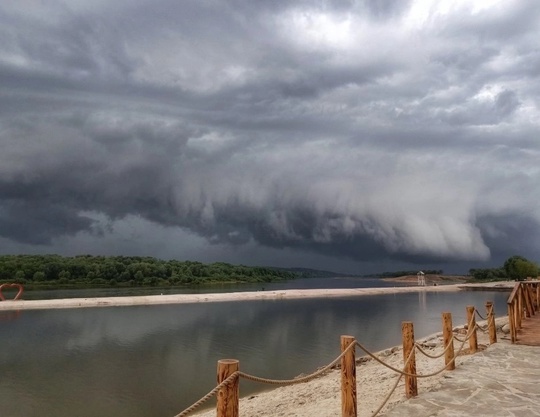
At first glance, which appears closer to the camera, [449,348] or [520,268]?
[449,348]

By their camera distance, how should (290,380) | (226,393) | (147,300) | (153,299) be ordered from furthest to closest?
1. (153,299)
2. (147,300)
3. (290,380)
4. (226,393)

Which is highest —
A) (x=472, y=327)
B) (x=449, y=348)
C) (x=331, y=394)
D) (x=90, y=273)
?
(x=472, y=327)

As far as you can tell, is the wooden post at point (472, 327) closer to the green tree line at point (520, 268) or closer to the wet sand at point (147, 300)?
the wet sand at point (147, 300)

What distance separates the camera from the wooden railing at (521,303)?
45.7 ft

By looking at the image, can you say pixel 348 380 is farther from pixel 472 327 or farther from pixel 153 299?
pixel 153 299

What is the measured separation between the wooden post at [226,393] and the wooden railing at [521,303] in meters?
12.5

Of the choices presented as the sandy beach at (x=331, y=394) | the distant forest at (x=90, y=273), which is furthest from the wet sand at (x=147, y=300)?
the sandy beach at (x=331, y=394)

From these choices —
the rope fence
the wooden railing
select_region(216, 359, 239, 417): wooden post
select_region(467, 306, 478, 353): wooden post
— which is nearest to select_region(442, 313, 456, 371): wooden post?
the rope fence

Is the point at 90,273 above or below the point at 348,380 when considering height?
below

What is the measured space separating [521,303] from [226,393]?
17190 mm

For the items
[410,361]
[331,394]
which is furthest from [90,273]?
[410,361]

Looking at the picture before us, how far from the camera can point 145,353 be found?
26.3 m

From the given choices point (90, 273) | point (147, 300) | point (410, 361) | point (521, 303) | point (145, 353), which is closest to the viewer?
point (410, 361)

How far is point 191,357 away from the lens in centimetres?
2481
